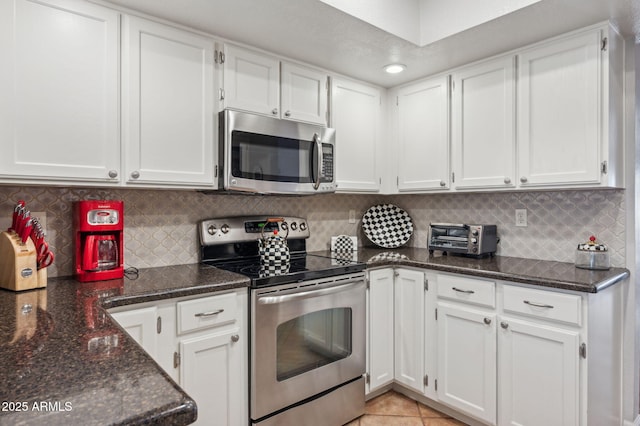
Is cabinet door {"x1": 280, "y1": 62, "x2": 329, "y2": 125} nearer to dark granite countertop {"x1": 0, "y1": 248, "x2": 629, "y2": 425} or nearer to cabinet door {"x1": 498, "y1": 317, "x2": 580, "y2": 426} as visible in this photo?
dark granite countertop {"x1": 0, "y1": 248, "x2": 629, "y2": 425}

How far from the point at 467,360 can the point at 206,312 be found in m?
1.44

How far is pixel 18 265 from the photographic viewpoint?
1.55 m

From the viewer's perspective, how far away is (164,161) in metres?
1.94

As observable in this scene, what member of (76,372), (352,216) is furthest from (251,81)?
(76,372)

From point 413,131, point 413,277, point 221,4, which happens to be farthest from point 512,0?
point 413,277

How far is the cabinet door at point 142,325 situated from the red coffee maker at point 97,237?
38 cm

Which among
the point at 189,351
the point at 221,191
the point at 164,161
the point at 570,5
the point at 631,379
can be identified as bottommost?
the point at 631,379

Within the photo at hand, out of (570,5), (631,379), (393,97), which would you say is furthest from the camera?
(393,97)

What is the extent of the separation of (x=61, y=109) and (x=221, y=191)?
0.82 metres

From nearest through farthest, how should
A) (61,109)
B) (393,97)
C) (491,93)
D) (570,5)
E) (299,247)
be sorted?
(61,109) < (570,5) < (491,93) < (299,247) < (393,97)

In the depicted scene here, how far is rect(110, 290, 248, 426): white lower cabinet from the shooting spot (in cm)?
162

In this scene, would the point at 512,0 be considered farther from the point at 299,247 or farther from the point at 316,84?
the point at 299,247

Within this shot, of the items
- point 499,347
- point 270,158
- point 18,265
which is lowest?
point 499,347

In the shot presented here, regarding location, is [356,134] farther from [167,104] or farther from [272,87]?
[167,104]
